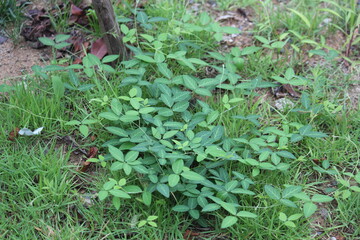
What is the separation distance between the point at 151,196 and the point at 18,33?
1.90m

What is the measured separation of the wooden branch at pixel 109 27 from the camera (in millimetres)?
3033

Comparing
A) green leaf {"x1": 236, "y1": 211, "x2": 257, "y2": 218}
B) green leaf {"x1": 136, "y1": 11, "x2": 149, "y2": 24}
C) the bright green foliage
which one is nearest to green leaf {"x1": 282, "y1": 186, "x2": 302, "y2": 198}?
the bright green foliage

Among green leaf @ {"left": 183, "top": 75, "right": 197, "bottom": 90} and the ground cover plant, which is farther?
green leaf @ {"left": 183, "top": 75, "right": 197, "bottom": 90}

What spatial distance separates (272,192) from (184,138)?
59 cm

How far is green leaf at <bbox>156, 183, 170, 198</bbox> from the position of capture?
7.60ft

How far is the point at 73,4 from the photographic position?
3600 mm

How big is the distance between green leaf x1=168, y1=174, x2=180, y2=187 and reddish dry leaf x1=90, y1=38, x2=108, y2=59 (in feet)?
4.45

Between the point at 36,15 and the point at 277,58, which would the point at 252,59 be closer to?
the point at 277,58

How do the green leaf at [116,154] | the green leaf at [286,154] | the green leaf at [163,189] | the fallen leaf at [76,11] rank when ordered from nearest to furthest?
the green leaf at [163,189] < the green leaf at [116,154] < the green leaf at [286,154] < the fallen leaf at [76,11]

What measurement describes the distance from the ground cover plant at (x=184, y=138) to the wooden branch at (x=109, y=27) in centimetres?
8

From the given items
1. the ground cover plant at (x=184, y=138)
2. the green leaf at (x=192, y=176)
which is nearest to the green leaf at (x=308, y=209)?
the ground cover plant at (x=184, y=138)

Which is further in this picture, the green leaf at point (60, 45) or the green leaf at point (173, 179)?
the green leaf at point (60, 45)

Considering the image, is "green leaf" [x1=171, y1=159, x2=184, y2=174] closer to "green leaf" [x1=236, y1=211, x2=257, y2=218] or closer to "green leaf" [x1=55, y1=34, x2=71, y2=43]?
"green leaf" [x1=236, y1=211, x2=257, y2=218]

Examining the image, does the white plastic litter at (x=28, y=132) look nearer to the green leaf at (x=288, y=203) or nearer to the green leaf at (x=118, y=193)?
the green leaf at (x=118, y=193)
